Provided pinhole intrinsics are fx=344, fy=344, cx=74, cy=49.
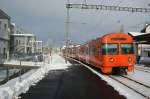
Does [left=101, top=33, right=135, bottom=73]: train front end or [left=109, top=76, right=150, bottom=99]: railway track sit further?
[left=101, top=33, right=135, bottom=73]: train front end

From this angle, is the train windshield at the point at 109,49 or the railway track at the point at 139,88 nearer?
the railway track at the point at 139,88

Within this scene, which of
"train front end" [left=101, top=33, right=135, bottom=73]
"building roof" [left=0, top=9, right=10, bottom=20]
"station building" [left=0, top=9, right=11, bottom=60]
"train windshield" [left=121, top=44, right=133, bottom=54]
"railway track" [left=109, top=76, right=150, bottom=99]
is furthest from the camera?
"building roof" [left=0, top=9, right=10, bottom=20]

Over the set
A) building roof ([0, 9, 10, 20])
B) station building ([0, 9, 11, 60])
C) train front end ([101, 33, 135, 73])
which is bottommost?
train front end ([101, 33, 135, 73])

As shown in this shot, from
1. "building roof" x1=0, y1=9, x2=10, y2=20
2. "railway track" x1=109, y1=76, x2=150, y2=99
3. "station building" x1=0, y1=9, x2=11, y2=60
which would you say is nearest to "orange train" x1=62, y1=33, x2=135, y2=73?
"railway track" x1=109, y1=76, x2=150, y2=99

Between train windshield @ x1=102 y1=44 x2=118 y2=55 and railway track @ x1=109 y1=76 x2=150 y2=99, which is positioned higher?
train windshield @ x1=102 y1=44 x2=118 y2=55

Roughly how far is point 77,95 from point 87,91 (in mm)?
1516

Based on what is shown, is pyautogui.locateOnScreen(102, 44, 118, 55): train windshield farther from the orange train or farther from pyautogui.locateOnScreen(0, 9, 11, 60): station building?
pyautogui.locateOnScreen(0, 9, 11, 60): station building

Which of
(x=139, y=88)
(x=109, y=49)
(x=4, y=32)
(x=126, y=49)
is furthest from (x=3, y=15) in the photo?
(x=139, y=88)

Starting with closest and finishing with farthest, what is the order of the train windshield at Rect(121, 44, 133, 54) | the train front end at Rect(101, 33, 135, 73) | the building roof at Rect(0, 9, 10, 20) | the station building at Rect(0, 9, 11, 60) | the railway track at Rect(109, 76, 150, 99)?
the railway track at Rect(109, 76, 150, 99), the train front end at Rect(101, 33, 135, 73), the train windshield at Rect(121, 44, 133, 54), the station building at Rect(0, 9, 11, 60), the building roof at Rect(0, 9, 10, 20)

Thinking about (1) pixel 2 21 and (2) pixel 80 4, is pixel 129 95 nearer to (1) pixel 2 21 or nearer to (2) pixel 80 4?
(2) pixel 80 4

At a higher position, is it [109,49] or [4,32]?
[4,32]

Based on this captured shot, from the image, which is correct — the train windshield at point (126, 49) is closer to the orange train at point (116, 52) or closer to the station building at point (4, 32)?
the orange train at point (116, 52)

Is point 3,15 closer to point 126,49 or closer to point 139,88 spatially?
point 126,49

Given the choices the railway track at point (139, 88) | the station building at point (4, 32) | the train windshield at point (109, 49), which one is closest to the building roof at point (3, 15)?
the station building at point (4, 32)
